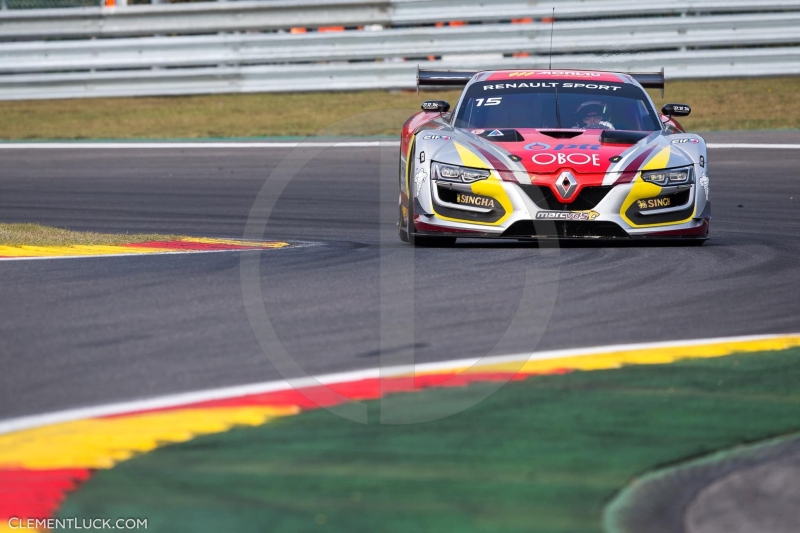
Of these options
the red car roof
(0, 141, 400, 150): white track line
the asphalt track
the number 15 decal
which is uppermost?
the red car roof

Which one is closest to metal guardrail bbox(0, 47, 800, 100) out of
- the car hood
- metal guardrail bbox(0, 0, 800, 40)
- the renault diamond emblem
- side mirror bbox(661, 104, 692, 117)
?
metal guardrail bbox(0, 0, 800, 40)

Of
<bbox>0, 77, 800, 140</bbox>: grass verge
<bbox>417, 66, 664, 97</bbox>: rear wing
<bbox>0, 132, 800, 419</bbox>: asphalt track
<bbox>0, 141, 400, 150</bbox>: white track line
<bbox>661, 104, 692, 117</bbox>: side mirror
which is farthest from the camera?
<bbox>0, 77, 800, 140</bbox>: grass verge

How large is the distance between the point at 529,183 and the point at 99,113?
10.9 m

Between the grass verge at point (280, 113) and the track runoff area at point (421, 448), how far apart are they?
442 inches

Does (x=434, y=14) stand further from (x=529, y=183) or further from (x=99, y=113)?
(x=529, y=183)

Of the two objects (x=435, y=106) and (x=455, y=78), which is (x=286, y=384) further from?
(x=455, y=78)

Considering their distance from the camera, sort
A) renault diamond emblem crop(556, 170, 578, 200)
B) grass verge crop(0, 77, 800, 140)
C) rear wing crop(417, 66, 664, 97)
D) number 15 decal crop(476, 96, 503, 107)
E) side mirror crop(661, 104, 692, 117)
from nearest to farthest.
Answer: renault diamond emblem crop(556, 170, 578, 200) < number 15 decal crop(476, 96, 503, 107) < side mirror crop(661, 104, 692, 117) < rear wing crop(417, 66, 664, 97) < grass verge crop(0, 77, 800, 140)

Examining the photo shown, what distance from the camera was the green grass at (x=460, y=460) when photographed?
2.99 metres

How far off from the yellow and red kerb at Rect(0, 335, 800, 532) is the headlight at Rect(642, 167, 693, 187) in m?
2.59

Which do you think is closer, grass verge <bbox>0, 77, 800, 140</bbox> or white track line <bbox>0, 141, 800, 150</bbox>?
white track line <bbox>0, 141, 800, 150</bbox>

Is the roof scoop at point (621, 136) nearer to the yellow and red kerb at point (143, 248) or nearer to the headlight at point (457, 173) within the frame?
the headlight at point (457, 173)

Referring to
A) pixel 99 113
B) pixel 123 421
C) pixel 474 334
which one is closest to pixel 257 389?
pixel 123 421

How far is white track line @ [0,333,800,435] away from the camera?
376cm

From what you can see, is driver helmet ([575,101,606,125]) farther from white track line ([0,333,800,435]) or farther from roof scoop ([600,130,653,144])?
white track line ([0,333,800,435])
